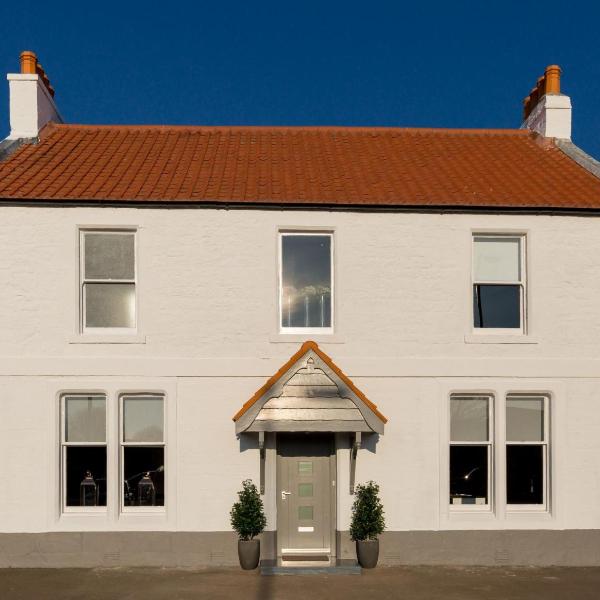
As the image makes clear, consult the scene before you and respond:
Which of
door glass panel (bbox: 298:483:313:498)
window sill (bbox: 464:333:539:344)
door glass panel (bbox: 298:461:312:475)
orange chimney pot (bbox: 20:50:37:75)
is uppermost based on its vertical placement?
orange chimney pot (bbox: 20:50:37:75)

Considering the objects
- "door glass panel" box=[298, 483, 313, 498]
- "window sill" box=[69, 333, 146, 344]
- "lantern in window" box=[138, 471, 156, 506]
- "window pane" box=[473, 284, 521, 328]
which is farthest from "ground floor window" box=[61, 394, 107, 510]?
"window pane" box=[473, 284, 521, 328]

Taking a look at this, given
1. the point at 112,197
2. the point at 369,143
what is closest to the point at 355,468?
the point at 112,197

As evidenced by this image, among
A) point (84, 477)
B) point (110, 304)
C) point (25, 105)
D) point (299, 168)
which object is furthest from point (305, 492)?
point (25, 105)

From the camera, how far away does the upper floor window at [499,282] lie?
13305 mm

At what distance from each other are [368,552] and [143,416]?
4574 millimetres

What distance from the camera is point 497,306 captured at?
13.3m

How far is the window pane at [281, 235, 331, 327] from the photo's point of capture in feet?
43.3

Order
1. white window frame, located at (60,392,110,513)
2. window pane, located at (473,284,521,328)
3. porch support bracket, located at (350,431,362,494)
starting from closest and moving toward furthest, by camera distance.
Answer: porch support bracket, located at (350,431,362,494)
white window frame, located at (60,392,110,513)
window pane, located at (473,284,521,328)

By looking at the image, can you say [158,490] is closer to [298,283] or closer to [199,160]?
[298,283]

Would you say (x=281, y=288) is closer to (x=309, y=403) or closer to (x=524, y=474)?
(x=309, y=403)

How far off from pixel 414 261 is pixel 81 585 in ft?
25.5

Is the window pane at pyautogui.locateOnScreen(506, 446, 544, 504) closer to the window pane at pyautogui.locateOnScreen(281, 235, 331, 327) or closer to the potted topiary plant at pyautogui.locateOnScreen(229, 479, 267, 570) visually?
the window pane at pyautogui.locateOnScreen(281, 235, 331, 327)

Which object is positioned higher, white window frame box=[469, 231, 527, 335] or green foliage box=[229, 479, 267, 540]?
white window frame box=[469, 231, 527, 335]

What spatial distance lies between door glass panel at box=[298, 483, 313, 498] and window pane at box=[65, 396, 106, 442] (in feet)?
11.8
